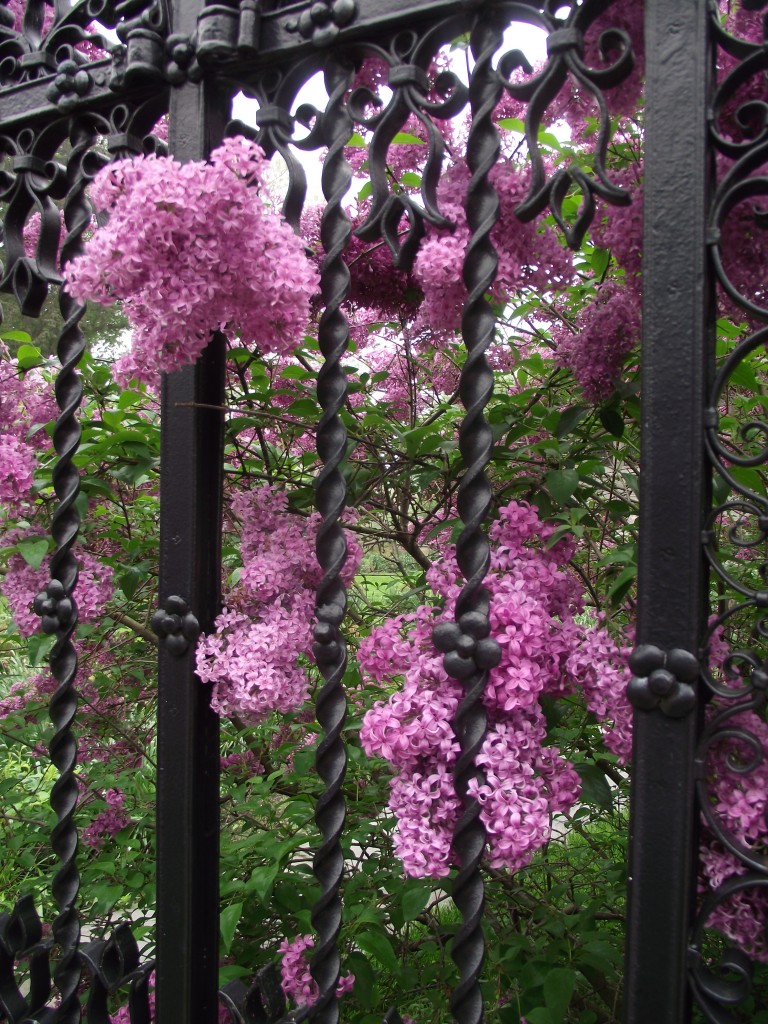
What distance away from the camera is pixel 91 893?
1.75 m

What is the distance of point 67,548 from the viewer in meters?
1.29

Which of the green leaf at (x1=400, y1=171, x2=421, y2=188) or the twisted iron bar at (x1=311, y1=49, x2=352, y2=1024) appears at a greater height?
the green leaf at (x1=400, y1=171, x2=421, y2=188)

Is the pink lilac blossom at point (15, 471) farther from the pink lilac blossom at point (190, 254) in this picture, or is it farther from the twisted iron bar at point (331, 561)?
the twisted iron bar at point (331, 561)

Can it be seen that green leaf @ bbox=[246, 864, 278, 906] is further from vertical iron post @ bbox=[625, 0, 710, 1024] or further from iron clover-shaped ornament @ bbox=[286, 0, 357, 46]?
iron clover-shaped ornament @ bbox=[286, 0, 357, 46]

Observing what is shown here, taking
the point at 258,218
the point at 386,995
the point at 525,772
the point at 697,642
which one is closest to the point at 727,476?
the point at 697,642

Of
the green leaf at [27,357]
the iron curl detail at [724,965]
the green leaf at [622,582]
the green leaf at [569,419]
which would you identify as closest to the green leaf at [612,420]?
the green leaf at [569,419]

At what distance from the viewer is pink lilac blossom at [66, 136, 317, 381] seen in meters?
0.94

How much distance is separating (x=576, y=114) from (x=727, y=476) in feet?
2.07

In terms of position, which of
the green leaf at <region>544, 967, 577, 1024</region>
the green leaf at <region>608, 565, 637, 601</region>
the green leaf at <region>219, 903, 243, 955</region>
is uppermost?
the green leaf at <region>608, 565, 637, 601</region>

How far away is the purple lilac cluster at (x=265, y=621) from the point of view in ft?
3.62

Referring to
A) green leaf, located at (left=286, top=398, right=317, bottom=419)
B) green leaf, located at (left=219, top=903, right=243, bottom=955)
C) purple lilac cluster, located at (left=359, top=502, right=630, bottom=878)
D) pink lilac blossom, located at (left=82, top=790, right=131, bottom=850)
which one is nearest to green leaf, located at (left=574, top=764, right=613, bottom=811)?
purple lilac cluster, located at (left=359, top=502, right=630, bottom=878)

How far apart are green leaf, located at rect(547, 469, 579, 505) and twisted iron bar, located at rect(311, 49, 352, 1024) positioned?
1.20 ft

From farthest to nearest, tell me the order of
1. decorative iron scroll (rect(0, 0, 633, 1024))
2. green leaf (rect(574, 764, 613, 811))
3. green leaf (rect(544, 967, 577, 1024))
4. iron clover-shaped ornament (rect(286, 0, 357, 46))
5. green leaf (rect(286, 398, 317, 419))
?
green leaf (rect(286, 398, 317, 419))
green leaf (rect(544, 967, 577, 1024))
green leaf (rect(574, 764, 613, 811))
iron clover-shaped ornament (rect(286, 0, 357, 46))
decorative iron scroll (rect(0, 0, 633, 1024))

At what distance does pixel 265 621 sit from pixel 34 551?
0.60 meters
